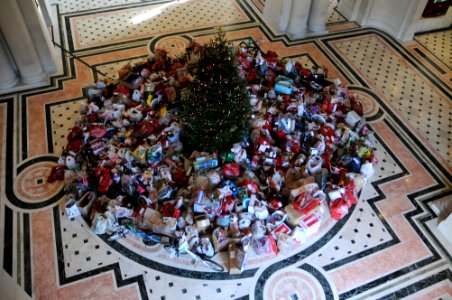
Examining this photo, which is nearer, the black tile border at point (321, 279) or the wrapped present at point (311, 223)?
the black tile border at point (321, 279)

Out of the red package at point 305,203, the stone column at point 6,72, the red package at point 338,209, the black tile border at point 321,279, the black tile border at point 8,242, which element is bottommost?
the black tile border at point 321,279

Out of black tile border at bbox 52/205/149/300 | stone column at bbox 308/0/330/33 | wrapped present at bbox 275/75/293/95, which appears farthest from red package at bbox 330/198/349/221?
stone column at bbox 308/0/330/33

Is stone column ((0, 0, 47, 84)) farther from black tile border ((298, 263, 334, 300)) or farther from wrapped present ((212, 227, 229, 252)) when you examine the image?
black tile border ((298, 263, 334, 300))

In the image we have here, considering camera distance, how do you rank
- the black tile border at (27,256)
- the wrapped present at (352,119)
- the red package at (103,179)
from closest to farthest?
the black tile border at (27,256)
the red package at (103,179)
the wrapped present at (352,119)

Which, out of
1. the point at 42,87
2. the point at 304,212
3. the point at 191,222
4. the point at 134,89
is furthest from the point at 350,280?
the point at 42,87

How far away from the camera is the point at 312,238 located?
3.23 metres

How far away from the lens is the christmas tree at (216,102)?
117 inches

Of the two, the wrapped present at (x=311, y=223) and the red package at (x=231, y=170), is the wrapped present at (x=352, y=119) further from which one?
the red package at (x=231, y=170)

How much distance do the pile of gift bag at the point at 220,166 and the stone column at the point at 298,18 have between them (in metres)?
1.40

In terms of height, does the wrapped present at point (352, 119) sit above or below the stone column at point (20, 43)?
below

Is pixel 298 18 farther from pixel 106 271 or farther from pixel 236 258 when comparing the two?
pixel 106 271

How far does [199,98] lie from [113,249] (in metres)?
1.41

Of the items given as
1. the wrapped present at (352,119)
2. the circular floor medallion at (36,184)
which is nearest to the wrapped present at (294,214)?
the wrapped present at (352,119)

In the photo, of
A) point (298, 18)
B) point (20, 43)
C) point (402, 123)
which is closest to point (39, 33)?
point (20, 43)
